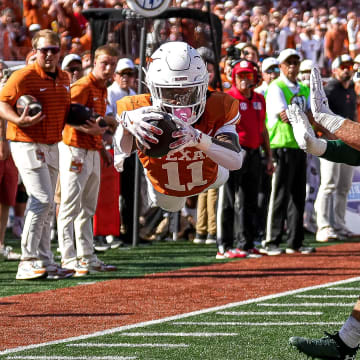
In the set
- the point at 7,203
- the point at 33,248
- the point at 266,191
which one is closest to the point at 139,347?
the point at 33,248

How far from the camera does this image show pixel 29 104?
7.41 m

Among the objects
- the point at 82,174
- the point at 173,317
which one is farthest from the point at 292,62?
the point at 173,317

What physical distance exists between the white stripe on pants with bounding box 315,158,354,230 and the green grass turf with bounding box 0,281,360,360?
458cm

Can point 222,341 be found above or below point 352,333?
below

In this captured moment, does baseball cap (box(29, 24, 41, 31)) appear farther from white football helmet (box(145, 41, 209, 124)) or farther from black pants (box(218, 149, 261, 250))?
white football helmet (box(145, 41, 209, 124))

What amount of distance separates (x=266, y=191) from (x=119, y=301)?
410 cm

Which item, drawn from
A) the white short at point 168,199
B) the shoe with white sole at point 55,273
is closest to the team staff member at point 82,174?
the shoe with white sole at point 55,273

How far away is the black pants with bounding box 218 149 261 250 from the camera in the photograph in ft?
30.9

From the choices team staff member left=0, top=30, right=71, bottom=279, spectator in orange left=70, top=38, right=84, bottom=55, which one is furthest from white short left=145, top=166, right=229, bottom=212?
spectator in orange left=70, top=38, right=84, bottom=55

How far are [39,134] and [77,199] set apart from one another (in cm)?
85

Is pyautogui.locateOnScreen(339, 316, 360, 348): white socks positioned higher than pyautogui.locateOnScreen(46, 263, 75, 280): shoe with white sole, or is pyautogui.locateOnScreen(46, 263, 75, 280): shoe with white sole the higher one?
pyautogui.locateOnScreen(339, 316, 360, 348): white socks

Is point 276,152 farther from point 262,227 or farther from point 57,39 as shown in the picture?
point 57,39

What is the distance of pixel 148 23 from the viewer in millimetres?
10695

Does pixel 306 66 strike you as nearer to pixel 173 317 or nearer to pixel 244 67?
pixel 244 67
